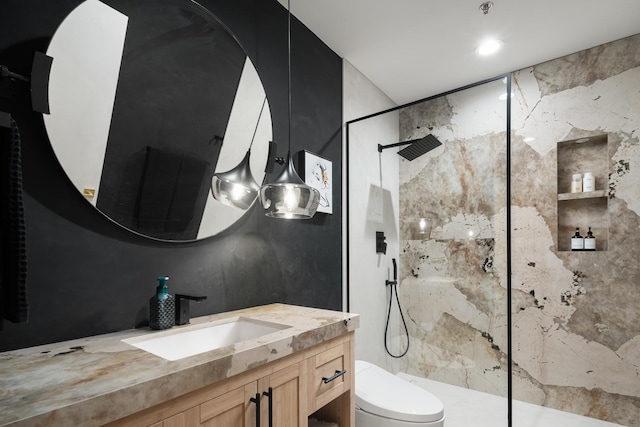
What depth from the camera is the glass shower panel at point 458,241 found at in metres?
1.94

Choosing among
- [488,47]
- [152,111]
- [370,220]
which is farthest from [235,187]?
[488,47]

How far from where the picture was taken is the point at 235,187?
4.94 feet

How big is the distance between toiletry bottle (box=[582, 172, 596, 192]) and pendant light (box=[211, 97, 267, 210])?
8.01 feet

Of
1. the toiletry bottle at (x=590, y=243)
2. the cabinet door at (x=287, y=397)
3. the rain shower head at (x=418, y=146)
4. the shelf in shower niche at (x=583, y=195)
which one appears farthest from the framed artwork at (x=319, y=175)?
the toiletry bottle at (x=590, y=243)

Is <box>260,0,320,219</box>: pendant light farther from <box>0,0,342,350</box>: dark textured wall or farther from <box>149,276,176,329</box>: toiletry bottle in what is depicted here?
<box>149,276,176,329</box>: toiletry bottle

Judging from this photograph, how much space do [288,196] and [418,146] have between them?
118 centimetres

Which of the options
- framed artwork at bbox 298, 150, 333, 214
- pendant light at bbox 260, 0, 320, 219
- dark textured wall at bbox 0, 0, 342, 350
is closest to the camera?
dark textured wall at bbox 0, 0, 342, 350

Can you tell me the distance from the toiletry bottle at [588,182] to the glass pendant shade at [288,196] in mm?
2237

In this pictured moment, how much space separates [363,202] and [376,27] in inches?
46.1

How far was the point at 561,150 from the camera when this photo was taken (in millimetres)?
2643

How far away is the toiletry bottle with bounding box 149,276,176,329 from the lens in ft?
4.00

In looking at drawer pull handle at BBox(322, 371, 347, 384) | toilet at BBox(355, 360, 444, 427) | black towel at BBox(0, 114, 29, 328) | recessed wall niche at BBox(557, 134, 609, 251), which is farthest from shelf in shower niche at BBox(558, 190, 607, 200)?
black towel at BBox(0, 114, 29, 328)

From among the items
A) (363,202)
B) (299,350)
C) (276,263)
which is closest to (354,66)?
(363,202)

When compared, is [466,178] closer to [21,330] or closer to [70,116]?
[70,116]
